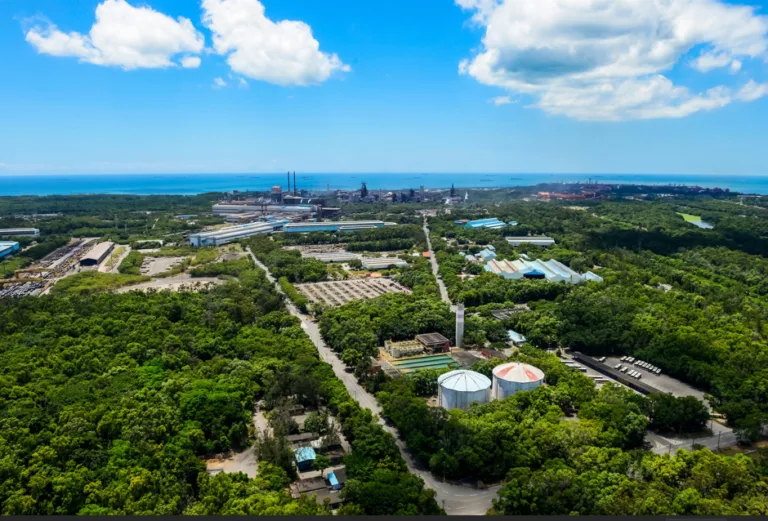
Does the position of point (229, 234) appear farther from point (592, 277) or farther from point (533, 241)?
point (592, 277)

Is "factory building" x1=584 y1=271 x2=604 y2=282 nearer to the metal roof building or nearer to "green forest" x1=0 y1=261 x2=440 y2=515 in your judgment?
the metal roof building

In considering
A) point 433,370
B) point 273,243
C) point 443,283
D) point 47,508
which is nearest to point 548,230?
point 443,283

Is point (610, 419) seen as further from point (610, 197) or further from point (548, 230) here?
point (610, 197)

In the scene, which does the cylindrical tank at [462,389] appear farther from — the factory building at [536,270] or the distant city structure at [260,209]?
the distant city structure at [260,209]

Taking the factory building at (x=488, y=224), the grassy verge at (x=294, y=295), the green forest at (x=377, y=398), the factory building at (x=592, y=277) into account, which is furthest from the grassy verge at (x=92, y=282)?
the factory building at (x=488, y=224)

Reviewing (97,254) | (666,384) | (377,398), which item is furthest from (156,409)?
(97,254)

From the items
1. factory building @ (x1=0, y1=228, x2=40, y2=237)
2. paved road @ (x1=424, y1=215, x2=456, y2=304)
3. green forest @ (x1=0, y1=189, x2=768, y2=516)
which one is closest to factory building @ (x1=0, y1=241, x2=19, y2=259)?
factory building @ (x1=0, y1=228, x2=40, y2=237)
